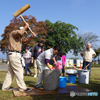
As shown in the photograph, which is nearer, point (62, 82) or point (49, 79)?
point (49, 79)

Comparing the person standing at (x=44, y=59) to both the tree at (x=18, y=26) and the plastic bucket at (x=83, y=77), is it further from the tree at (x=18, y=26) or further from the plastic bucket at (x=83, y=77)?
the tree at (x=18, y=26)

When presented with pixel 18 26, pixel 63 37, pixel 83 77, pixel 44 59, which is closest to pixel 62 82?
pixel 44 59

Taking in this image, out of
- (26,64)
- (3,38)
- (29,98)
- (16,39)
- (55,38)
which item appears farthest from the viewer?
(55,38)

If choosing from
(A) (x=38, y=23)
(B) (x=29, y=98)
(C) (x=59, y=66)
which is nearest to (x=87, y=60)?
(C) (x=59, y=66)

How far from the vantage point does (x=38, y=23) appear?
84.8 feet

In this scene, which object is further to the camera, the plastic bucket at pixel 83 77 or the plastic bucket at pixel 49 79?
the plastic bucket at pixel 83 77

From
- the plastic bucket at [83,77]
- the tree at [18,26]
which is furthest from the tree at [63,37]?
the plastic bucket at [83,77]

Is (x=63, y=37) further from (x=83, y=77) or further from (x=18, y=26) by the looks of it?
(x=83, y=77)

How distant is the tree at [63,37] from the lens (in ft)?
118

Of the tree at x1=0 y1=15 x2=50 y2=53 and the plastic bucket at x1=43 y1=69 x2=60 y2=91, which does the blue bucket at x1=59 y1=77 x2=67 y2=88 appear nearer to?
the plastic bucket at x1=43 y1=69 x2=60 y2=91

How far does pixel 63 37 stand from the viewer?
122 feet

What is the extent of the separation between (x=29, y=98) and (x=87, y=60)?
180 inches

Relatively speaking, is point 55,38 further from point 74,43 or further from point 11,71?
point 11,71

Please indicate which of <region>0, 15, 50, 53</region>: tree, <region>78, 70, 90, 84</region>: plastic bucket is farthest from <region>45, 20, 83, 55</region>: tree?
<region>78, 70, 90, 84</region>: plastic bucket
